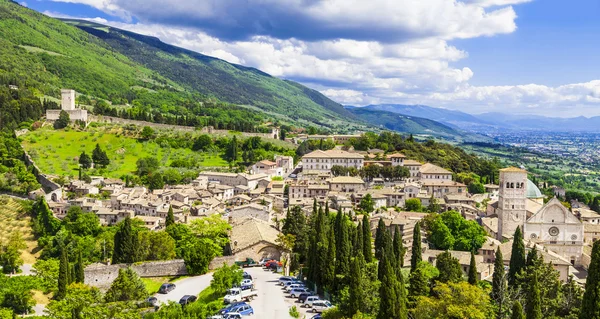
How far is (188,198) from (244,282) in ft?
139

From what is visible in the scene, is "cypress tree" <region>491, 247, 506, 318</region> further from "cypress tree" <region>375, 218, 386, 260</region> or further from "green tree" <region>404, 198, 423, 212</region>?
"green tree" <region>404, 198, 423, 212</region>

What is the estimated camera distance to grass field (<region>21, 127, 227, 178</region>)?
4087 inches

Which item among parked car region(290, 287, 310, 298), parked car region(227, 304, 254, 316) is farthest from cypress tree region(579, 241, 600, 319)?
parked car region(227, 304, 254, 316)

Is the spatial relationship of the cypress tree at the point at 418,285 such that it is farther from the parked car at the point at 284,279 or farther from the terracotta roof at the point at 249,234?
the terracotta roof at the point at 249,234

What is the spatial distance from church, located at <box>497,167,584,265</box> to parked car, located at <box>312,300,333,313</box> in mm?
31377

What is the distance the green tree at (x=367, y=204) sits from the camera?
7557 cm

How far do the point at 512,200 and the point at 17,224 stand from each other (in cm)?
7230

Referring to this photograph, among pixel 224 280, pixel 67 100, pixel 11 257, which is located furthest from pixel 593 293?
pixel 67 100

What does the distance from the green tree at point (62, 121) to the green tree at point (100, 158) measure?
2625cm

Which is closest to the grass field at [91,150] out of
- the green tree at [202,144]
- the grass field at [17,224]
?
the green tree at [202,144]

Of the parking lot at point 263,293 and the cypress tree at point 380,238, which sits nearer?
the parking lot at point 263,293

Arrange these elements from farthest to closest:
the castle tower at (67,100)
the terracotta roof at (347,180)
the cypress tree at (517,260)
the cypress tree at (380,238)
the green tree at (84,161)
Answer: the castle tower at (67,100), the green tree at (84,161), the terracotta roof at (347,180), the cypress tree at (380,238), the cypress tree at (517,260)

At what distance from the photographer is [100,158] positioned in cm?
10575

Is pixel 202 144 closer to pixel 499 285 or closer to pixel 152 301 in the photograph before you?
pixel 152 301
